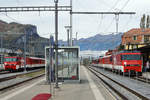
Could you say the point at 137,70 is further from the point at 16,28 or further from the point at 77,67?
the point at 16,28

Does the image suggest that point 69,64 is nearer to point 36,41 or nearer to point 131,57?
point 131,57

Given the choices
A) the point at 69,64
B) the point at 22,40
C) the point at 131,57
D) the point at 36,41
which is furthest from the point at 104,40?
the point at 22,40

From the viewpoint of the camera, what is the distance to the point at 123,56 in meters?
30.4

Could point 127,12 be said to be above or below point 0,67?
above

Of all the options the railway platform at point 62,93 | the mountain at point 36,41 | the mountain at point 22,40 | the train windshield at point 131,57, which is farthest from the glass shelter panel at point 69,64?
the mountain at point 36,41

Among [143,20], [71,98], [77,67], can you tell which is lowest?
[71,98]

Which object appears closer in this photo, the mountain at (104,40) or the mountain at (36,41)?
the mountain at (104,40)

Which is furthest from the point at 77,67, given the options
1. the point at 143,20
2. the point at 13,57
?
the point at 143,20

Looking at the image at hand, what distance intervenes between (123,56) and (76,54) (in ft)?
38.5

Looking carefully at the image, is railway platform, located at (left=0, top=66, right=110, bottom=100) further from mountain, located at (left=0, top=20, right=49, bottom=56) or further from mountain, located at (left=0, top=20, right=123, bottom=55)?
mountain, located at (left=0, top=20, right=123, bottom=55)

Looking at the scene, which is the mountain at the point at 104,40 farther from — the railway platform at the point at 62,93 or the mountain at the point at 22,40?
the railway platform at the point at 62,93

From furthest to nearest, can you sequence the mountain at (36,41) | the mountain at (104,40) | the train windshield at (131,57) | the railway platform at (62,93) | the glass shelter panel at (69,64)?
the mountain at (36,41), the mountain at (104,40), the train windshield at (131,57), the glass shelter panel at (69,64), the railway platform at (62,93)

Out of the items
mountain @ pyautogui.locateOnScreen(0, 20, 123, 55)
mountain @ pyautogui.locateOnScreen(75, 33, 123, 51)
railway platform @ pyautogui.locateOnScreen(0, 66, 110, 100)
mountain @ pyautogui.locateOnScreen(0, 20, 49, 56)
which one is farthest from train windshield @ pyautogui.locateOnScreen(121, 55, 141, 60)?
mountain @ pyautogui.locateOnScreen(0, 20, 49, 56)

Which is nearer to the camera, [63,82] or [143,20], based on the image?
[63,82]
